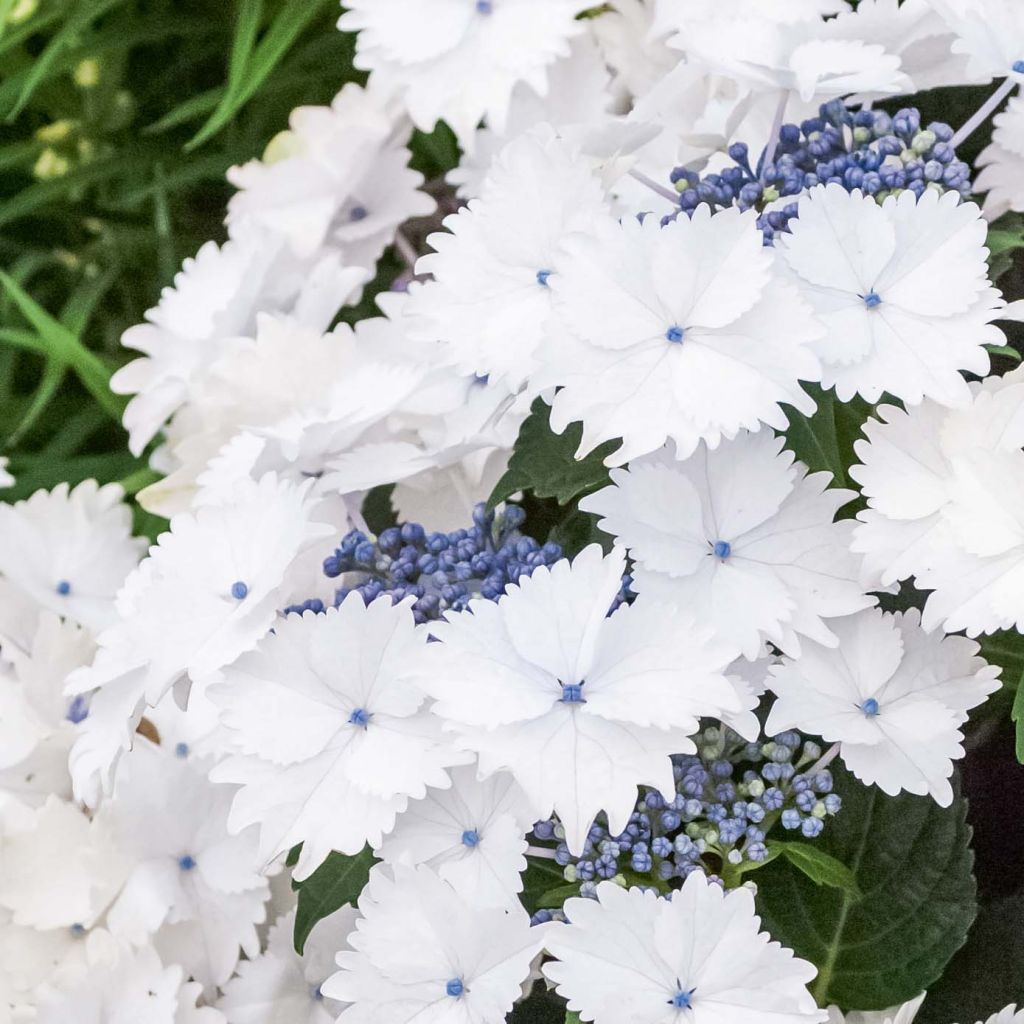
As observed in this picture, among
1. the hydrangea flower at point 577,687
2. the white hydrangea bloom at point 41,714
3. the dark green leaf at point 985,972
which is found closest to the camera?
the hydrangea flower at point 577,687

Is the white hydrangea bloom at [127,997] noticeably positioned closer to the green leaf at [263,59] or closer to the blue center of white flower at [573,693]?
the blue center of white flower at [573,693]

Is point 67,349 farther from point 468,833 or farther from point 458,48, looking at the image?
point 468,833

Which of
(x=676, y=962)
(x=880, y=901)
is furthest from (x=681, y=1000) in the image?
(x=880, y=901)

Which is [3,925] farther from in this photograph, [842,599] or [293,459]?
[842,599]

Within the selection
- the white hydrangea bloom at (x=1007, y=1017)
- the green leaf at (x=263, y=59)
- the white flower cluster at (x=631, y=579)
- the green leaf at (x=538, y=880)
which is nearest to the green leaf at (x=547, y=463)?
the white flower cluster at (x=631, y=579)

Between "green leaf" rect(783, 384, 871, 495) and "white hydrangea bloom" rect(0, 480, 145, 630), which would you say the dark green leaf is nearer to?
"green leaf" rect(783, 384, 871, 495)

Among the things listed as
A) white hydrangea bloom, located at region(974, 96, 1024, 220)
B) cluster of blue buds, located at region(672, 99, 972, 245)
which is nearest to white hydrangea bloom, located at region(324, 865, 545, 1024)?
cluster of blue buds, located at region(672, 99, 972, 245)
